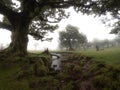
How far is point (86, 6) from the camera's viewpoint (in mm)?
20609

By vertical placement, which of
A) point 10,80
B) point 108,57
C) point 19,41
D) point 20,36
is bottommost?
point 10,80

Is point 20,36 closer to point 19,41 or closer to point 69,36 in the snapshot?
point 19,41

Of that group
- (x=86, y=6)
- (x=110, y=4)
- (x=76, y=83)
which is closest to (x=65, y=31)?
(x=86, y=6)

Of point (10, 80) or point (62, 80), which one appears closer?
point (62, 80)

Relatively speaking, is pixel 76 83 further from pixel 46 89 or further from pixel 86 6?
pixel 86 6

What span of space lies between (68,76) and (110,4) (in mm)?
8244

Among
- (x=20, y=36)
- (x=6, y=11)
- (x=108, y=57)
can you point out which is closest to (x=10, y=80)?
(x=20, y=36)

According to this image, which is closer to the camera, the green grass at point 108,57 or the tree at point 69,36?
the green grass at point 108,57

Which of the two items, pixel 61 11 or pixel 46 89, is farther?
pixel 61 11

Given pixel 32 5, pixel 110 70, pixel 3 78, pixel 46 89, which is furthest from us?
pixel 32 5

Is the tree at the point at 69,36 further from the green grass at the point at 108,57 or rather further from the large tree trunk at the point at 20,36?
the large tree trunk at the point at 20,36

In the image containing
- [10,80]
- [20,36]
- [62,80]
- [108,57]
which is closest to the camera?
[62,80]

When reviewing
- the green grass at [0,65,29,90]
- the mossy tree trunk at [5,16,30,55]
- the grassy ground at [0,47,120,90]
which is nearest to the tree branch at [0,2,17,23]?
the mossy tree trunk at [5,16,30,55]

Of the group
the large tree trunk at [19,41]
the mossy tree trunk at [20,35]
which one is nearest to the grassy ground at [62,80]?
the large tree trunk at [19,41]
